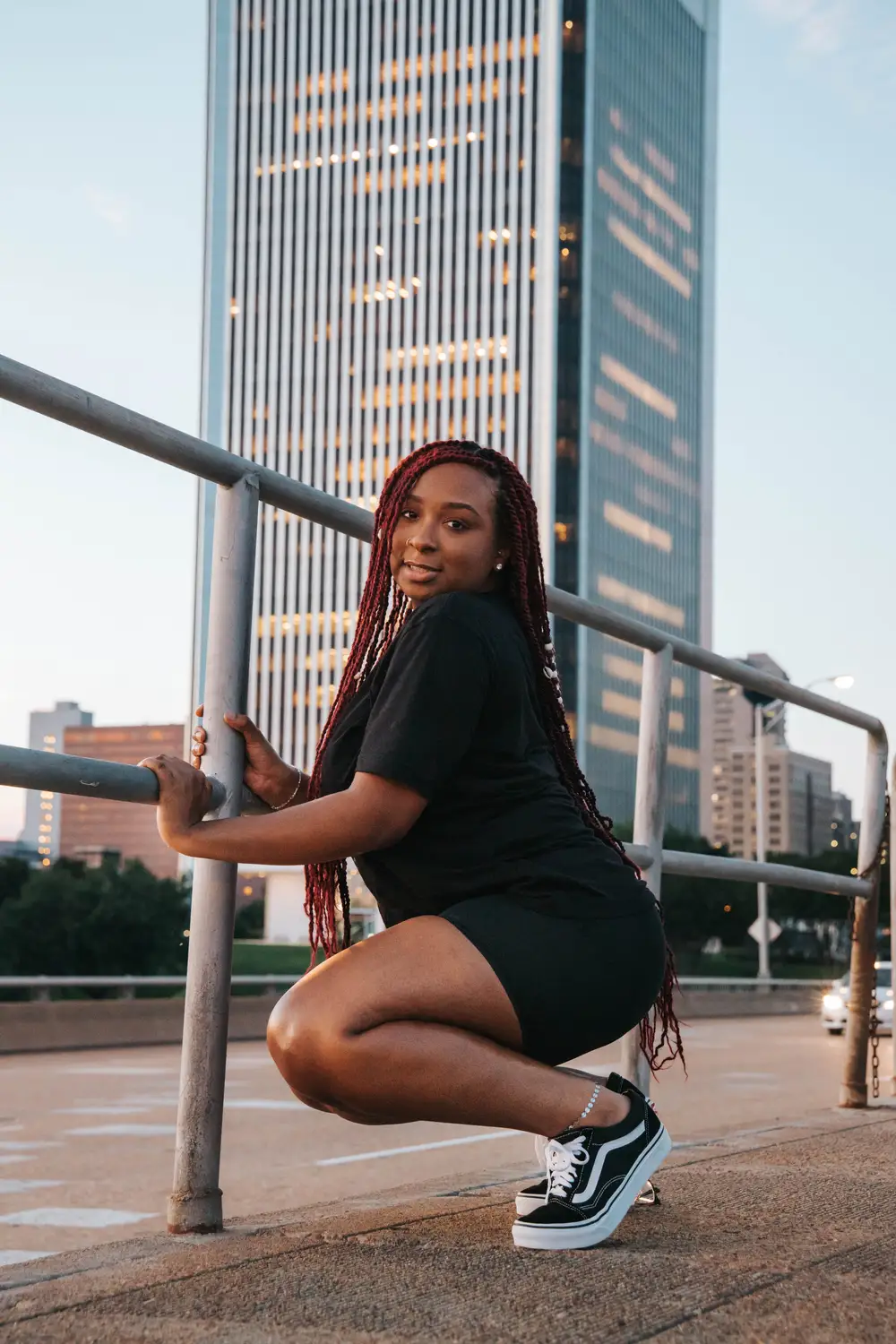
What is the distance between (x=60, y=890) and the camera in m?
28.5

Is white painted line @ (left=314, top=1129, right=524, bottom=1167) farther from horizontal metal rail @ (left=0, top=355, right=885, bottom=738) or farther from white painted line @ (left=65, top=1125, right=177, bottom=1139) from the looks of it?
horizontal metal rail @ (left=0, top=355, right=885, bottom=738)

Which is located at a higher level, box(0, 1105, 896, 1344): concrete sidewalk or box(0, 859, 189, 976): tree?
box(0, 1105, 896, 1344): concrete sidewalk

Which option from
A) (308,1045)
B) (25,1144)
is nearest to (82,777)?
(308,1045)

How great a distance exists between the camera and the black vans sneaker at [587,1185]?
219 centimetres

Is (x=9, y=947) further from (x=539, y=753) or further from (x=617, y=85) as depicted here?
(x=617, y=85)

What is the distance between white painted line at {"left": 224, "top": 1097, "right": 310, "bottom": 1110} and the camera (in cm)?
1076

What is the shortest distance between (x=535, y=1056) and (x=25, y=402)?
1.20 meters

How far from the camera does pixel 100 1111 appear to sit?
34.1 ft

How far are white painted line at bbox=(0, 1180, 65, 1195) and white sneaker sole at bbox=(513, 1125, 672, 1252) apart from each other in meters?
5.10

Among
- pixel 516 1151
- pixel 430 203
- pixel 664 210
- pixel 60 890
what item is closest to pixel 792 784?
pixel 664 210

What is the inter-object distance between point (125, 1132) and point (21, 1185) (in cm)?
224

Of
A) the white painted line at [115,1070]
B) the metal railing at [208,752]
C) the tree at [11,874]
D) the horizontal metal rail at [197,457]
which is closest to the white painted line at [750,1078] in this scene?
the white painted line at [115,1070]

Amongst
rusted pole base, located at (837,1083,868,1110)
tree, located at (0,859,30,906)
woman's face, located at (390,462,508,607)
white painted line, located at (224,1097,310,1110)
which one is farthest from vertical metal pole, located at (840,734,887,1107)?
tree, located at (0,859,30,906)

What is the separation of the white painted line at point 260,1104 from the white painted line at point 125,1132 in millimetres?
1253
